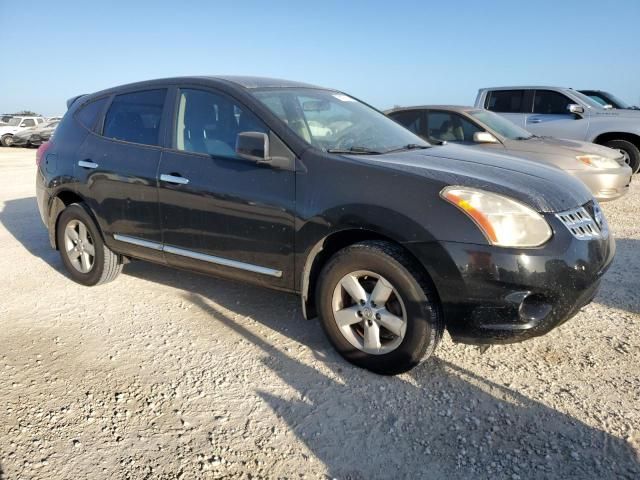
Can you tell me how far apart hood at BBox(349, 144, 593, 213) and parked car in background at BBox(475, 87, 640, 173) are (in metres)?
6.85

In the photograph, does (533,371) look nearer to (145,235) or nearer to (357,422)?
(357,422)

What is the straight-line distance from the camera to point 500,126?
23.9ft

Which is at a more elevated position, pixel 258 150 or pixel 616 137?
pixel 258 150

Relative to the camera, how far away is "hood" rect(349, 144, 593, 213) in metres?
2.71

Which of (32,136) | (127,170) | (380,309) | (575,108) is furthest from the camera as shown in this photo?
(32,136)

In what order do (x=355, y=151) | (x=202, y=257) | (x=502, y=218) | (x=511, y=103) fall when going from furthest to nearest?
(x=511, y=103)
(x=202, y=257)
(x=355, y=151)
(x=502, y=218)

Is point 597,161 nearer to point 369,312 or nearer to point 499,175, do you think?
point 499,175

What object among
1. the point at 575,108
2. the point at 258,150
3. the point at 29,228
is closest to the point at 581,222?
the point at 258,150

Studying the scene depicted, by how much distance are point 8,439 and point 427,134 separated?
6.37 m

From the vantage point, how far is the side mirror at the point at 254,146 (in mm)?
3074

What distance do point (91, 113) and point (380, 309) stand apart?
3.15 meters

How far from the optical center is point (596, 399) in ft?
8.70

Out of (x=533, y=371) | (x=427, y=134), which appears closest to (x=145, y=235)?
(x=533, y=371)

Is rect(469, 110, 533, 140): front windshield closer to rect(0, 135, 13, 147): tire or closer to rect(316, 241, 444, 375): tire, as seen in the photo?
rect(316, 241, 444, 375): tire
